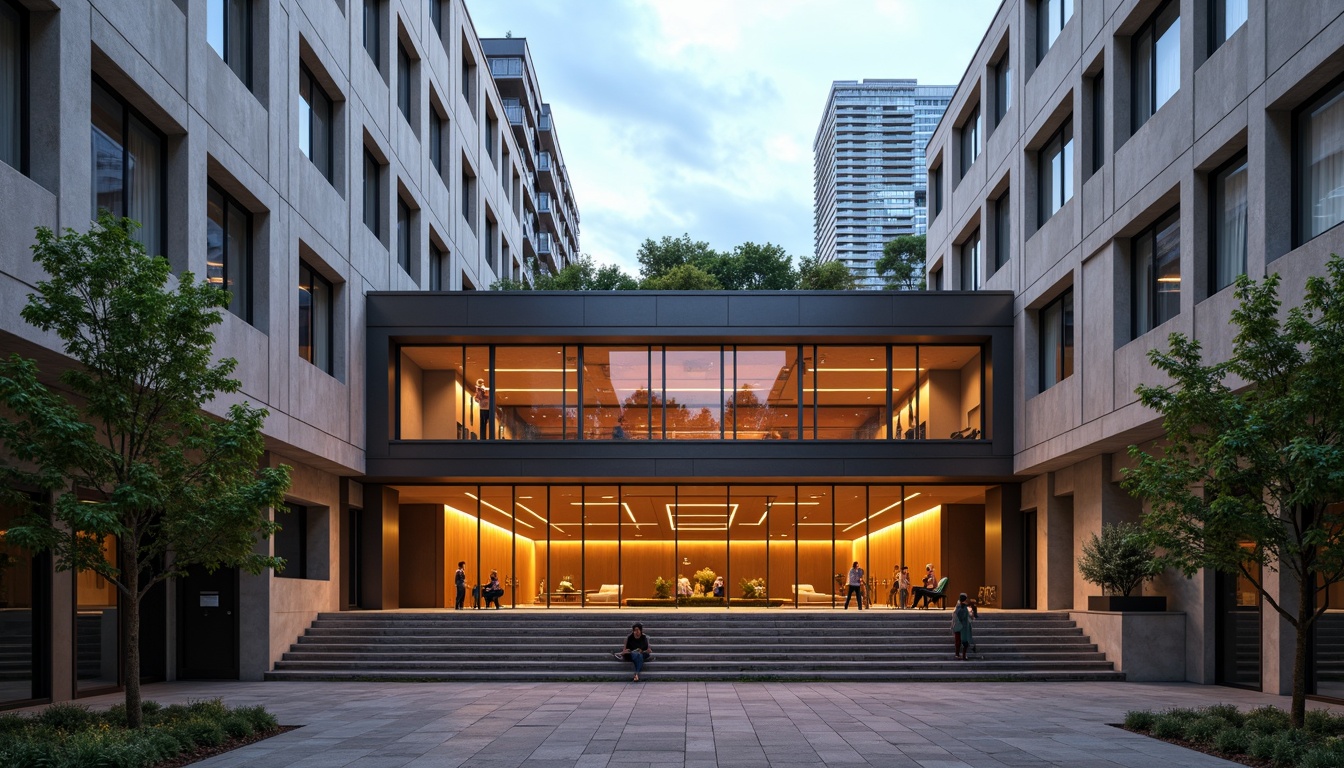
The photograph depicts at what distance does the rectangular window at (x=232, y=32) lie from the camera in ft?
71.3

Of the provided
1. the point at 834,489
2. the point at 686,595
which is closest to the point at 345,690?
the point at 686,595

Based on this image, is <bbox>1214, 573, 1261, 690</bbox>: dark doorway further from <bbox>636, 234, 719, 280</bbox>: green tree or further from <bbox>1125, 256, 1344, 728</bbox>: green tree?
<bbox>636, 234, 719, 280</bbox>: green tree

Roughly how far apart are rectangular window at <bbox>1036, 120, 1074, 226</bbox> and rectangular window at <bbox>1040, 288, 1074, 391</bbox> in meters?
2.30

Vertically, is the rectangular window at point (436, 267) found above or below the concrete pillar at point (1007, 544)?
above

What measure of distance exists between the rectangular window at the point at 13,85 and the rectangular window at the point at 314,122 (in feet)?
33.6

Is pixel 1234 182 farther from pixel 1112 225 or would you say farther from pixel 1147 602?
pixel 1147 602

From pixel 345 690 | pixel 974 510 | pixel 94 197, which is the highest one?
pixel 94 197

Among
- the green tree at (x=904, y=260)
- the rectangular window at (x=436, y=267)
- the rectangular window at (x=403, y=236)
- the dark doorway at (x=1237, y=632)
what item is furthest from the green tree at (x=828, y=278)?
the dark doorway at (x=1237, y=632)

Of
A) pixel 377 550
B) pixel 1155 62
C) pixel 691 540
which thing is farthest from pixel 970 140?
pixel 377 550

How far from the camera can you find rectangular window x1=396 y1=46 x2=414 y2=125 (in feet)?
117

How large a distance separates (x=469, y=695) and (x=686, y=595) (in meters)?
14.1

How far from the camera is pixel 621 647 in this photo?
26828mm

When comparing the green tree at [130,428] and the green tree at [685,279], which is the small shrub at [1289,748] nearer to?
the green tree at [130,428]

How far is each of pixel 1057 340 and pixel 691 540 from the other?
11910 mm
